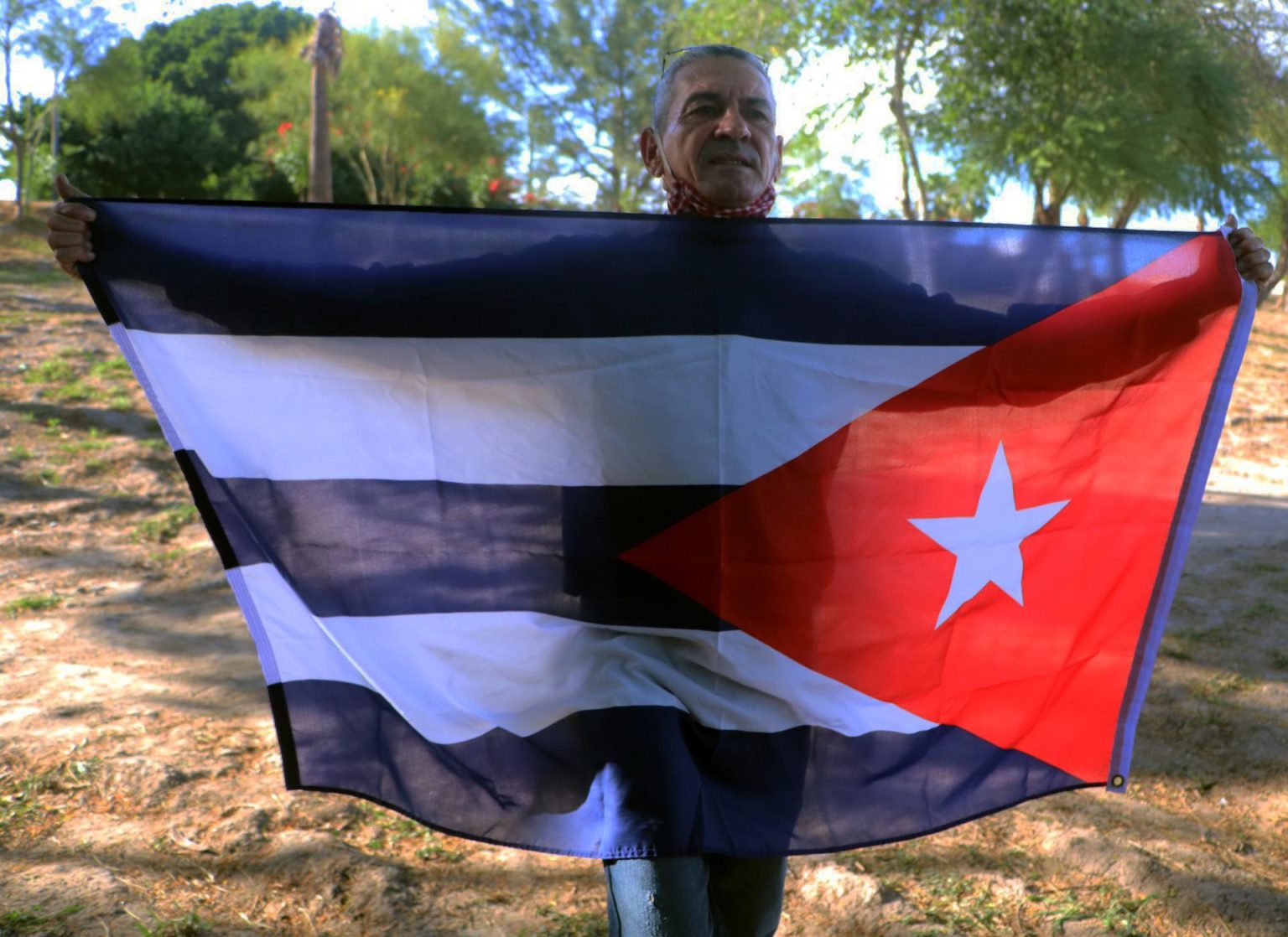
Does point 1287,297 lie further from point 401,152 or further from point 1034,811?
point 1034,811

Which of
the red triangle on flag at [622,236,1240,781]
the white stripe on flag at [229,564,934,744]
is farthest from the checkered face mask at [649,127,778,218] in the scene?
the white stripe on flag at [229,564,934,744]

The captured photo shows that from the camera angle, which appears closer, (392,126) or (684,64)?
(684,64)

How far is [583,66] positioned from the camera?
29391mm

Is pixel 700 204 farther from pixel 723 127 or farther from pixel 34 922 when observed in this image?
pixel 34 922

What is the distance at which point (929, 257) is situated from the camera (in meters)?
2.51

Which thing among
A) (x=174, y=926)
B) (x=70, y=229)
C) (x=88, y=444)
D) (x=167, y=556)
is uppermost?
(x=70, y=229)

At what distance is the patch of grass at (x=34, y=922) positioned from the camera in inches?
110

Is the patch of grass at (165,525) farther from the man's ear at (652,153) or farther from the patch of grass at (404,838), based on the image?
the man's ear at (652,153)

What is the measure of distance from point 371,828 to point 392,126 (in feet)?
90.8

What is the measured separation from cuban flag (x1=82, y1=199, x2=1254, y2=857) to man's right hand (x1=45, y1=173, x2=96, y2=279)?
3 centimetres

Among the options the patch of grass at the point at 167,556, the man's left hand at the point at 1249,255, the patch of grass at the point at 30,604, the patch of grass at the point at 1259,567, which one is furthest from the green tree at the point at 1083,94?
the man's left hand at the point at 1249,255

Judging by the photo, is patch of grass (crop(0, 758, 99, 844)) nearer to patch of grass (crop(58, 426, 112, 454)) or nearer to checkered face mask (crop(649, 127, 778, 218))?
checkered face mask (crop(649, 127, 778, 218))

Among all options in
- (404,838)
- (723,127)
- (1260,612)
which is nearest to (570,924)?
(404,838)

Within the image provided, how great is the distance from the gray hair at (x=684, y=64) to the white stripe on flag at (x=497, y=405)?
0.54 meters
